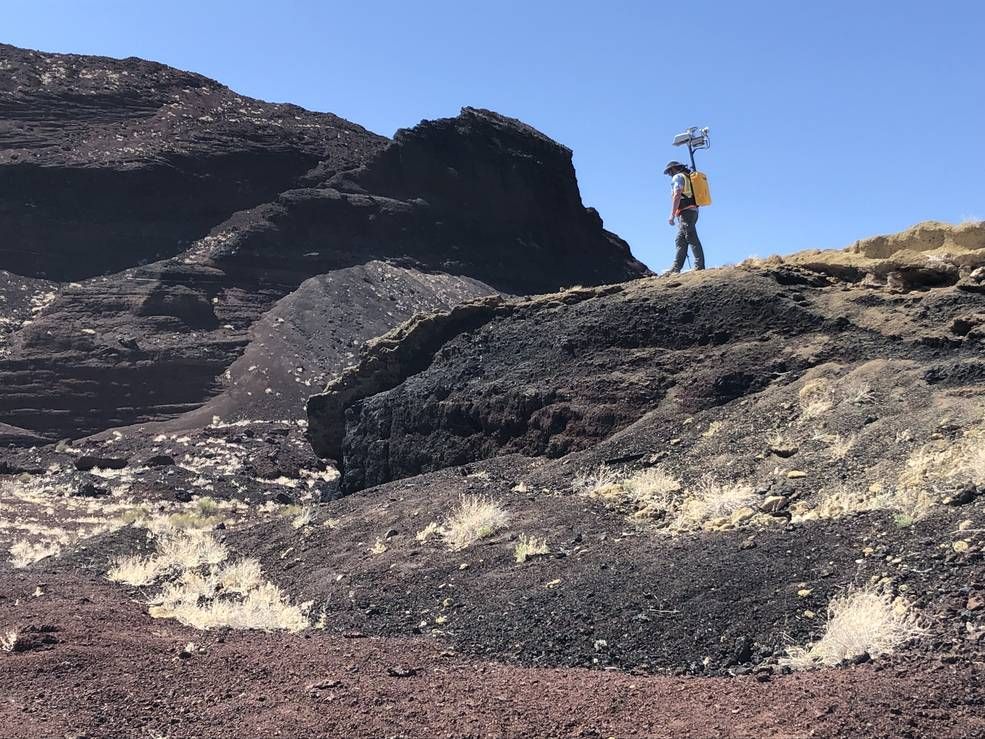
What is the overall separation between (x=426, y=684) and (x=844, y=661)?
247cm

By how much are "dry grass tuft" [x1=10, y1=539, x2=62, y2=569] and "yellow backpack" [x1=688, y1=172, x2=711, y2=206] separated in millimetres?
11356

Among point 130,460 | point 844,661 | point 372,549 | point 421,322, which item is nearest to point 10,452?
point 130,460

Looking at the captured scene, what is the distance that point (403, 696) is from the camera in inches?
207

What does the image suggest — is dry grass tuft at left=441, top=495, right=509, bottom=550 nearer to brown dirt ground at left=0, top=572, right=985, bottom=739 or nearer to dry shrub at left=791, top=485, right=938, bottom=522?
brown dirt ground at left=0, top=572, right=985, bottom=739

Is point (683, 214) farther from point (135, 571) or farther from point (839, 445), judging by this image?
point (135, 571)

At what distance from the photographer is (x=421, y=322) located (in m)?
17.4

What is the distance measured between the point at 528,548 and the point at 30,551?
9434 mm

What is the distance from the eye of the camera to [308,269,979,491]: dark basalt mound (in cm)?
1204

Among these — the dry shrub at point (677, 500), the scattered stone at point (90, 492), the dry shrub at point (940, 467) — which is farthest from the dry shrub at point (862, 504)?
the scattered stone at point (90, 492)

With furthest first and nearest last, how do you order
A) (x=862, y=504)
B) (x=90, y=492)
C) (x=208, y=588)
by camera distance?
1. (x=90, y=492)
2. (x=208, y=588)
3. (x=862, y=504)

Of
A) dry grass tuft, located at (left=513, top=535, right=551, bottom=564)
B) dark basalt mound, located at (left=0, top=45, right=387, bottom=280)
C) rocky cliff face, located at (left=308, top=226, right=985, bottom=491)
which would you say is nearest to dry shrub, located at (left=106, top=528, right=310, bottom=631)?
dry grass tuft, located at (left=513, top=535, right=551, bottom=564)

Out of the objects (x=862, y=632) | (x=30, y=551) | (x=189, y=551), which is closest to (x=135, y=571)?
(x=189, y=551)

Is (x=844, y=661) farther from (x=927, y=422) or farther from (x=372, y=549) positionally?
(x=372, y=549)

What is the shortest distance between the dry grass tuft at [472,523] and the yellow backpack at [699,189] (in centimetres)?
701
